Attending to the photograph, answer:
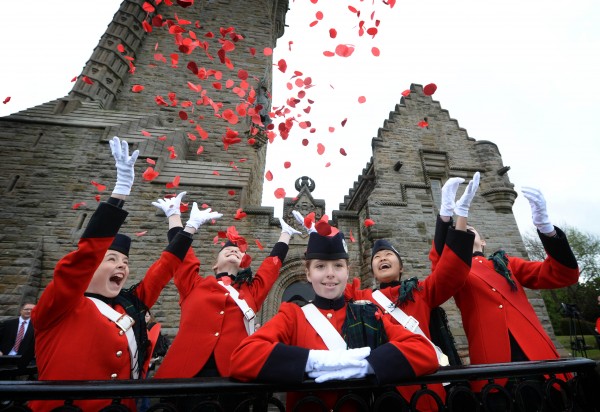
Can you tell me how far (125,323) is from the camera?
82.6 inches

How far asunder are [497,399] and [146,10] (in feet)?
60.1

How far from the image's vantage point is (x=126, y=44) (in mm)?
12531

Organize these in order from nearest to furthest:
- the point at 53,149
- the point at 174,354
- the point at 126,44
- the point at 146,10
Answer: the point at 174,354 → the point at 53,149 → the point at 126,44 → the point at 146,10

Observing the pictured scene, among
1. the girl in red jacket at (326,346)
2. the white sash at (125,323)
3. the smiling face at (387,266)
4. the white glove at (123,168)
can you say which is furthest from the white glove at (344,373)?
the white glove at (123,168)

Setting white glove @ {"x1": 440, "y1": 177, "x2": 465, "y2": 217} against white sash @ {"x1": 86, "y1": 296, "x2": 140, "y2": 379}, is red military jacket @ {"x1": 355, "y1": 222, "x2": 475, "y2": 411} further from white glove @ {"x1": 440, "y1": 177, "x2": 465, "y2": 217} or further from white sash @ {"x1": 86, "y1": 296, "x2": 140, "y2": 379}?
white sash @ {"x1": 86, "y1": 296, "x2": 140, "y2": 379}

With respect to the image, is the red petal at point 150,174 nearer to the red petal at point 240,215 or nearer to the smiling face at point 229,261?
the red petal at point 240,215

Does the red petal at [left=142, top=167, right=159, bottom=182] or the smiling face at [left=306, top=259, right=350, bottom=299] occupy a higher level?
the red petal at [left=142, top=167, right=159, bottom=182]

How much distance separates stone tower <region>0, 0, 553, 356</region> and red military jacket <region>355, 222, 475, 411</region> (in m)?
4.67

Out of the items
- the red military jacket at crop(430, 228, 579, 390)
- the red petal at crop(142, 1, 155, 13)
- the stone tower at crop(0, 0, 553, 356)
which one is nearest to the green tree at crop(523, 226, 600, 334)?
the stone tower at crop(0, 0, 553, 356)

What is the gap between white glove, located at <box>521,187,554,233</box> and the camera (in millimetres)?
2451

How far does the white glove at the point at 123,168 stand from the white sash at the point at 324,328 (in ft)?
5.16

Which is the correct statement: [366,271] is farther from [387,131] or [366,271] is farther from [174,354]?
[174,354]

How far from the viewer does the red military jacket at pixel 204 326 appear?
253cm

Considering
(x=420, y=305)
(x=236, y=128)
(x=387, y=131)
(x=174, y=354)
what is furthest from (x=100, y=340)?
(x=236, y=128)
